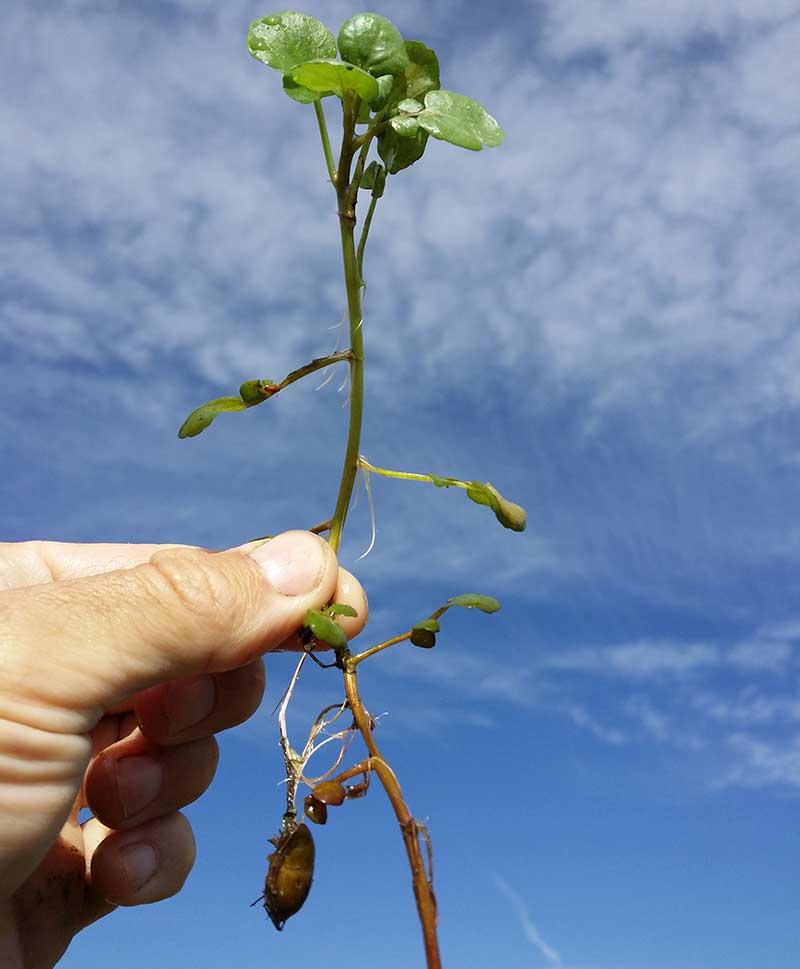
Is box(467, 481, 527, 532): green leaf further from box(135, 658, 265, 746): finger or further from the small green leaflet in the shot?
box(135, 658, 265, 746): finger

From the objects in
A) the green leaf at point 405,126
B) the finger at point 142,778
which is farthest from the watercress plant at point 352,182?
the finger at point 142,778

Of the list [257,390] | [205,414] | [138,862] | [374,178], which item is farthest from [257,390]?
[138,862]

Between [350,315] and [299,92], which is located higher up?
[299,92]

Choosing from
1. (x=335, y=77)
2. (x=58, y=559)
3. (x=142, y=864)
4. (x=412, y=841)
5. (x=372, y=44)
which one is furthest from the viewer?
(x=58, y=559)

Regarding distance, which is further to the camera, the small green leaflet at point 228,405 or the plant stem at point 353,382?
the small green leaflet at point 228,405

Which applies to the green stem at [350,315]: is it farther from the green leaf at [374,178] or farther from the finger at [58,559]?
the finger at [58,559]

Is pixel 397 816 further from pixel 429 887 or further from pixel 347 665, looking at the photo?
pixel 347 665

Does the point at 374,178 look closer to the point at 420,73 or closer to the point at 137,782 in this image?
the point at 420,73

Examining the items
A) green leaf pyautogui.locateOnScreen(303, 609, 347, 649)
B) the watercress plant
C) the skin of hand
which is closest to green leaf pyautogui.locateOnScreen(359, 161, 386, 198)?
the watercress plant
